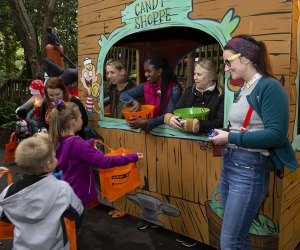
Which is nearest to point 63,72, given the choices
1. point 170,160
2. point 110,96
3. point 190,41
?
point 110,96

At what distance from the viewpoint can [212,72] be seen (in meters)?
3.02

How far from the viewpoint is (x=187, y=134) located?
10.5ft

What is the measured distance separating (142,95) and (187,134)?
95 centimetres

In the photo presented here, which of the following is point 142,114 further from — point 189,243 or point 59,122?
point 189,243

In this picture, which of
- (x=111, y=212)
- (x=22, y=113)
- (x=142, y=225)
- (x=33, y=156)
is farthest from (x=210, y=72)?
(x=22, y=113)

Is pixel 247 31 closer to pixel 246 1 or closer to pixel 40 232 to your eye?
pixel 246 1

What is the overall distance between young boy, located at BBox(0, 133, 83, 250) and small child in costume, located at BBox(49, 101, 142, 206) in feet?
1.89

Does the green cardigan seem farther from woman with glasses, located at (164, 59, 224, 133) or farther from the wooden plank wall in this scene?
the wooden plank wall

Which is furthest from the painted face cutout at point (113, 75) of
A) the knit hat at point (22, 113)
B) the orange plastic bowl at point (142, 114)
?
the knit hat at point (22, 113)

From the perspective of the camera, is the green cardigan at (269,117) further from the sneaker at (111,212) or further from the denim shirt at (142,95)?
the sneaker at (111,212)

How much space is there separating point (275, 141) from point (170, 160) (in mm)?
1646

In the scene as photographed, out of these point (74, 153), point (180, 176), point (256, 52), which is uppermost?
point (256, 52)

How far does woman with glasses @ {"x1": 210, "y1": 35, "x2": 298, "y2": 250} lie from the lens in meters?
1.97

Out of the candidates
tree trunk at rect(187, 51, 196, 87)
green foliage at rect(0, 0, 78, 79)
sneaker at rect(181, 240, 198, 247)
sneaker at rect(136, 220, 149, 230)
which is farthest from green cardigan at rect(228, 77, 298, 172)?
green foliage at rect(0, 0, 78, 79)
